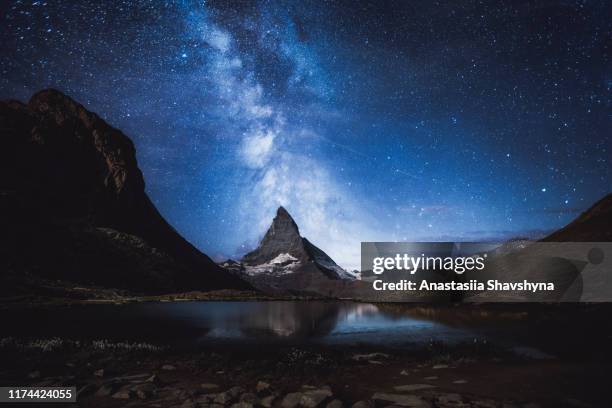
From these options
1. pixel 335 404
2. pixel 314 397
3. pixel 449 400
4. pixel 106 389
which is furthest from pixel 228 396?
pixel 449 400

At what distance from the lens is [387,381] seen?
13.3m

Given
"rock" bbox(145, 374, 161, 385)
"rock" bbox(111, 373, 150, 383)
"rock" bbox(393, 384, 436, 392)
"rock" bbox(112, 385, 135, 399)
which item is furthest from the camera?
"rock" bbox(111, 373, 150, 383)

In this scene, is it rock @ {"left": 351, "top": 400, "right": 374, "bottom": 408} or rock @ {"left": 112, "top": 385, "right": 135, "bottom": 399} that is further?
rock @ {"left": 112, "top": 385, "right": 135, "bottom": 399}

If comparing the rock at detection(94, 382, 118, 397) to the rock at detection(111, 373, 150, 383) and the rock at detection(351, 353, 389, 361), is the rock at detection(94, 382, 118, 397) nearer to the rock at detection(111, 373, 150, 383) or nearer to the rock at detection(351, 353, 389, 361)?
the rock at detection(111, 373, 150, 383)

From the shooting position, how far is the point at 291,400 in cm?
1093

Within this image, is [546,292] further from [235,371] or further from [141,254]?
[141,254]

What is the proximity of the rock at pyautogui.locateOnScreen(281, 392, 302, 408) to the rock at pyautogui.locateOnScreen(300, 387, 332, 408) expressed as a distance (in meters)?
0.14

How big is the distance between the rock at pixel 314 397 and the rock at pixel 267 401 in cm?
89

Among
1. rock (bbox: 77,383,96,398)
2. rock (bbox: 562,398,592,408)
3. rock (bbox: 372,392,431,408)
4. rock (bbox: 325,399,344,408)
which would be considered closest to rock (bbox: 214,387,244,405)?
rock (bbox: 325,399,344,408)

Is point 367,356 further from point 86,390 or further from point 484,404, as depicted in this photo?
point 86,390

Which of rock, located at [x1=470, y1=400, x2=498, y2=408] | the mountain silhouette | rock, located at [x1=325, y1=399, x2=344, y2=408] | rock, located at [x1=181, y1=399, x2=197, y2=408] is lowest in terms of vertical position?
rock, located at [x1=181, y1=399, x2=197, y2=408]

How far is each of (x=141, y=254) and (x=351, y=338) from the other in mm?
162559

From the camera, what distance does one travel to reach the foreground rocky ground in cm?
1093

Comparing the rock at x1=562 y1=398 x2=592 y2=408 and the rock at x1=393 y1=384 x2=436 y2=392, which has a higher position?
the rock at x1=562 y1=398 x2=592 y2=408
